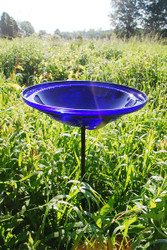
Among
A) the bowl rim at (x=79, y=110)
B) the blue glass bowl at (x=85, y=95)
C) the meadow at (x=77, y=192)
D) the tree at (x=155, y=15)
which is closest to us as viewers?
the bowl rim at (x=79, y=110)

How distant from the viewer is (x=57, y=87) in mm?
1412

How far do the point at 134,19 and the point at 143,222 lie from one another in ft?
94.5

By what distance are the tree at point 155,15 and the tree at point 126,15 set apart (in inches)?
42.9

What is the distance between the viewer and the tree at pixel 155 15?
23.6 m

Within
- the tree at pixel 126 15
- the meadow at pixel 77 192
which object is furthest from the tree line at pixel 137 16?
the meadow at pixel 77 192

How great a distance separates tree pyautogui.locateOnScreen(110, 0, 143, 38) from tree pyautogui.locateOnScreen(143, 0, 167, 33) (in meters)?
1.09

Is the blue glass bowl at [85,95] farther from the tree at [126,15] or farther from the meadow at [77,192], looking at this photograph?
the tree at [126,15]

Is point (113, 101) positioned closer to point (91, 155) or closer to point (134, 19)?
point (91, 155)

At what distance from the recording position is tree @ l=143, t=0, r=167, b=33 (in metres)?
23.6

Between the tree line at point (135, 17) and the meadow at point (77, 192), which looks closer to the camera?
the meadow at point (77, 192)

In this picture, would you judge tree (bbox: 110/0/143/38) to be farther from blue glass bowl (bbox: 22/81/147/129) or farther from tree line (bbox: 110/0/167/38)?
blue glass bowl (bbox: 22/81/147/129)

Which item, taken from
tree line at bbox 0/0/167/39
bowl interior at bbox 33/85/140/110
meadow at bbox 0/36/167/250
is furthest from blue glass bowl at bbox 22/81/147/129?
tree line at bbox 0/0/167/39

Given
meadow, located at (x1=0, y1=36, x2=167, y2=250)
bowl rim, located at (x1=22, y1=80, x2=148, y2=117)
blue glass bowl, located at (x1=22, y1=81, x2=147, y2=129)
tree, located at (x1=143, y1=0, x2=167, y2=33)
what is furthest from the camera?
tree, located at (x1=143, y1=0, x2=167, y2=33)

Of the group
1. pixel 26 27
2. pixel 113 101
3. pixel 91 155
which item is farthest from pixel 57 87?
pixel 26 27
